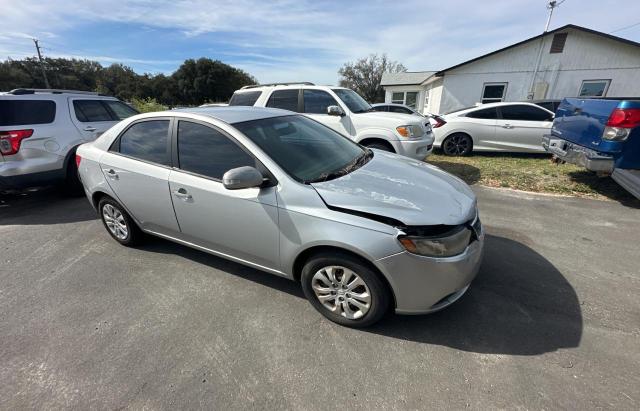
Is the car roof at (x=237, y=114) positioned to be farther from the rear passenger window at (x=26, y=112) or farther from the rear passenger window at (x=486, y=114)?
the rear passenger window at (x=486, y=114)

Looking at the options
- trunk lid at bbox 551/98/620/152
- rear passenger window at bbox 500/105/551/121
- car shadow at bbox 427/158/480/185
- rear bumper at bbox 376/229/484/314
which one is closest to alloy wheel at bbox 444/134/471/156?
car shadow at bbox 427/158/480/185

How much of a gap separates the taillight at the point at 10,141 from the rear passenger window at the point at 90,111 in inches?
41.0

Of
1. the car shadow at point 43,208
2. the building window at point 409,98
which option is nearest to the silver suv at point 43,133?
the car shadow at point 43,208

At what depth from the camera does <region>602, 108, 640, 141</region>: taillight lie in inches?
162

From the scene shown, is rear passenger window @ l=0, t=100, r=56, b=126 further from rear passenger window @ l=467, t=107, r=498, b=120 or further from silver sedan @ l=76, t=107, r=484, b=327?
rear passenger window @ l=467, t=107, r=498, b=120

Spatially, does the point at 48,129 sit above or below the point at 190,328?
above

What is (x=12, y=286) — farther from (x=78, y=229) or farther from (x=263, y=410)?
(x=263, y=410)

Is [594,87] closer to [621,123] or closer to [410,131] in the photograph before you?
[621,123]

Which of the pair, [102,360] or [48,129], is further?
[48,129]

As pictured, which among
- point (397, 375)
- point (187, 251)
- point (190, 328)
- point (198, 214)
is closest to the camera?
point (397, 375)

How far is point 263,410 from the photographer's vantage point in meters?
1.80

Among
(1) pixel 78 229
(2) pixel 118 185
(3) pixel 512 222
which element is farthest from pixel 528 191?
(1) pixel 78 229

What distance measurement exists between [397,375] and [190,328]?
167 cm

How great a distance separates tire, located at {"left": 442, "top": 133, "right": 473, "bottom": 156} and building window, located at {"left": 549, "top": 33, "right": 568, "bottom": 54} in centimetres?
1164
